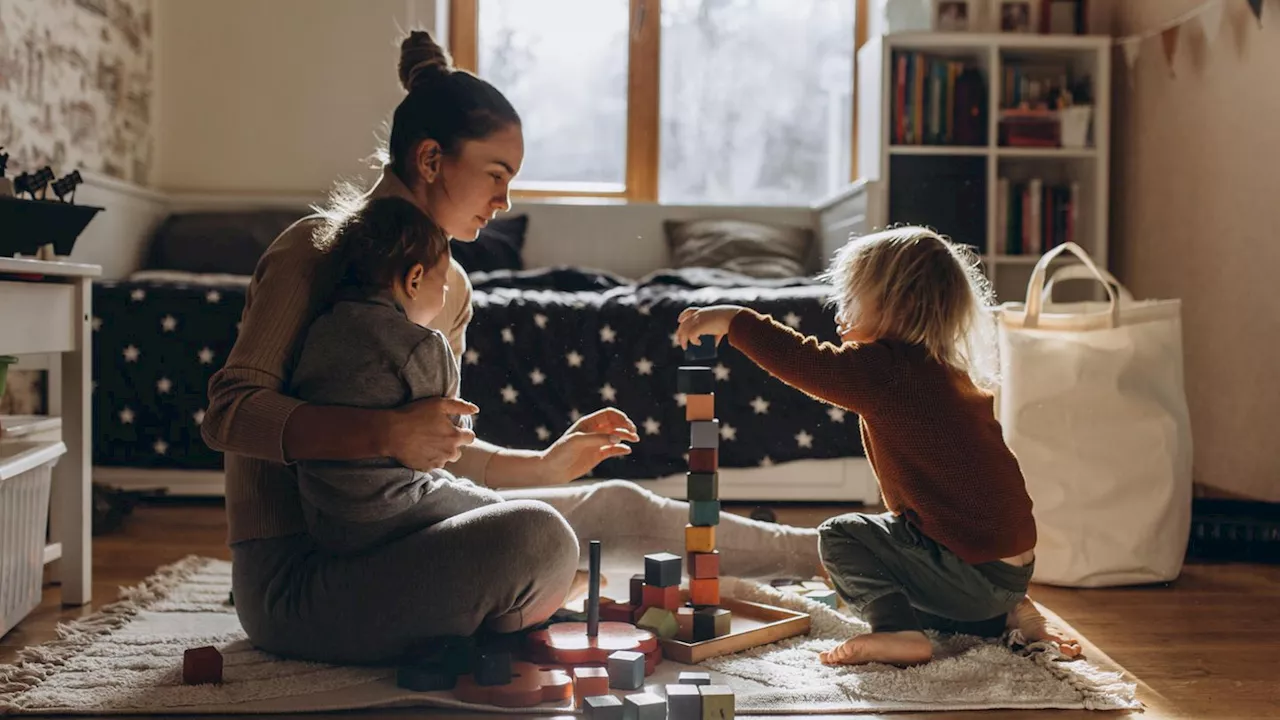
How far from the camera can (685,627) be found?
Result: 5.02 feet

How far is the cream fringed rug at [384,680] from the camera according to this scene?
130 centimetres

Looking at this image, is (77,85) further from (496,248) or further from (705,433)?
(705,433)

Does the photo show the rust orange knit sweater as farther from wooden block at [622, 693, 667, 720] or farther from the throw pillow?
the throw pillow

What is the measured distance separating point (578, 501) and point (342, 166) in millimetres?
2305

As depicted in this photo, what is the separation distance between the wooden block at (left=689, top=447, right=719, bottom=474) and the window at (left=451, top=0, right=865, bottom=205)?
2.43 metres

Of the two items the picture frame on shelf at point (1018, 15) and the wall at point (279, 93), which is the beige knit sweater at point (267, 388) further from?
the picture frame on shelf at point (1018, 15)

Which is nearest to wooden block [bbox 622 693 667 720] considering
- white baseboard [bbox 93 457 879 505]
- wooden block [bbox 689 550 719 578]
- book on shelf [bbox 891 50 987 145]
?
wooden block [bbox 689 550 719 578]

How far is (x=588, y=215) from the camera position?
12.2ft

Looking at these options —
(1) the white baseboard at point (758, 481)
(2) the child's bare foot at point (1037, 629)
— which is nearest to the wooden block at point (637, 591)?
(2) the child's bare foot at point (1037, 629)

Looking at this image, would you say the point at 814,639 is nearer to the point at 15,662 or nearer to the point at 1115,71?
the point at 15,662

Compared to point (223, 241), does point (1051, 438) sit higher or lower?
lower

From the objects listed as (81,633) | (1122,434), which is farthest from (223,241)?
(1122,434)

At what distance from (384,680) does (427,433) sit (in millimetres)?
333

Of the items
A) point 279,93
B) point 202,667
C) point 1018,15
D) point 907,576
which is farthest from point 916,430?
point 279,93
